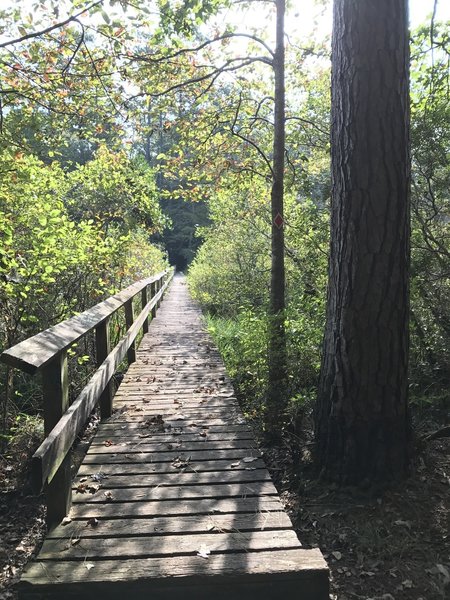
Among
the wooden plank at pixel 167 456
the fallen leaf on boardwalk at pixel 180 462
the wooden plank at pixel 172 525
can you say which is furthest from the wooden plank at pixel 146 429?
the wooden plank at pixel 172 525

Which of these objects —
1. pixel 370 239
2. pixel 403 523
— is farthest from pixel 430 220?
pixel 403 523

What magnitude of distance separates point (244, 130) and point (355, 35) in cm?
424

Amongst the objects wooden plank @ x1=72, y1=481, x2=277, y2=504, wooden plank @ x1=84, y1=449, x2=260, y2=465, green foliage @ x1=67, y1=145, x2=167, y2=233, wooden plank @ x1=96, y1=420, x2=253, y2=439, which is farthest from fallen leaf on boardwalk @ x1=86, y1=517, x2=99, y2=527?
green foliage @ x1=67, y1=145, x2=167, y2=233

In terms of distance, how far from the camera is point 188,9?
522cm

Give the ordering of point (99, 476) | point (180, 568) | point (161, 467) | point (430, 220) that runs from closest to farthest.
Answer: point (180, 568), point (99, 476), point (161, 467), point (430, 220)

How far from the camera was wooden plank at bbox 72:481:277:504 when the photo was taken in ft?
10.7

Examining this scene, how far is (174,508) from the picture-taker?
123 inches

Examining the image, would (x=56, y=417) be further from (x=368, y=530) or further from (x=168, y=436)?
(x=368, y=530)

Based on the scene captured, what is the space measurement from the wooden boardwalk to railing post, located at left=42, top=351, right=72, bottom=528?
0.11 m

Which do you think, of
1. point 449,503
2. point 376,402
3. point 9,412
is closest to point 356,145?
point 376,402

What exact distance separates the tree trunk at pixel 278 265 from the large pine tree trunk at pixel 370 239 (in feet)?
4.85

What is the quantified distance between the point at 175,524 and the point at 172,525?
0.02 meters

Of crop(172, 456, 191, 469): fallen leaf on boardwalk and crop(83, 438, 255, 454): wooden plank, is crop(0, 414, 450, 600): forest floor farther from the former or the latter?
crop(172, 456, 191, 469): fallen leaf on boardwalk

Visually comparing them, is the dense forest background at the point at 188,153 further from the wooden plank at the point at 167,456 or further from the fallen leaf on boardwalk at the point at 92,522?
the fallen leaf on boardwalk at the point at 92,522
